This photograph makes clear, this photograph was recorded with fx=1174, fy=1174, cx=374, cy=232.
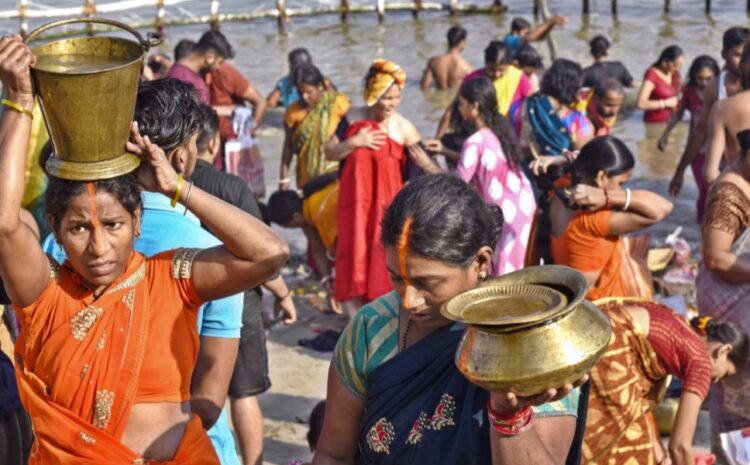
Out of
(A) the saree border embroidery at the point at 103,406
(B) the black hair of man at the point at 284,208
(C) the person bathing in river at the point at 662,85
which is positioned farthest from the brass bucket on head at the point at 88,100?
(C) the person bathing in river at the point at 662,85

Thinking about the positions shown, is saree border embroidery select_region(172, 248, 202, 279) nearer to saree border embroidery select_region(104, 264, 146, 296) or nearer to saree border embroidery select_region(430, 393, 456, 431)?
saree border embroidery select_region(104, 264, 146, 296)

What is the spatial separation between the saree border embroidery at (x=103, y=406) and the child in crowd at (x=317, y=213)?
4125 millimetres

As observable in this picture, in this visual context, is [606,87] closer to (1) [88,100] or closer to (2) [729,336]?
(2) [729,336]

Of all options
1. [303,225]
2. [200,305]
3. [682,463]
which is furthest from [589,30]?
[200,305]

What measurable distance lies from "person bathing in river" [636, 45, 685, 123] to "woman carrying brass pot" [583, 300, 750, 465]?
7713mm

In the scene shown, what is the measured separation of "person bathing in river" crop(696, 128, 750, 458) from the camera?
462 centimetres

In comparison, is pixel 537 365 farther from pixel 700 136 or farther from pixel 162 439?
pixel 700 136

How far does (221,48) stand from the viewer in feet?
28.2

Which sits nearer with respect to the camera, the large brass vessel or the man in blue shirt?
the large brass vessel

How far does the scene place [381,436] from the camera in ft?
8.65

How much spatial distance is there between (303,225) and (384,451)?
4.70m

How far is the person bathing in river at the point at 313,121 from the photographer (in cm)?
802

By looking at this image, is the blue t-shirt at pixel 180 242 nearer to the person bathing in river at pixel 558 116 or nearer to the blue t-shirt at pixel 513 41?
the person bathing in river at pixel 558 116

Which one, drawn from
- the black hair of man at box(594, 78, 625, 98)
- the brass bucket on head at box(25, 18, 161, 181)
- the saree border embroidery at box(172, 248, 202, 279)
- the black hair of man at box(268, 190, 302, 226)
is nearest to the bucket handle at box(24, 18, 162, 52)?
the brass bucket on head at box(25, 18, 161, 181)
